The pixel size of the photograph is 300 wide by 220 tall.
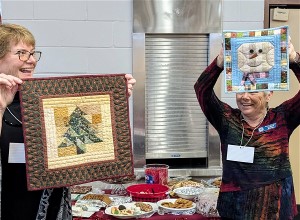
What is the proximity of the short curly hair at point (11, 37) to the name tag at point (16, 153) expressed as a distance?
14.3 inches

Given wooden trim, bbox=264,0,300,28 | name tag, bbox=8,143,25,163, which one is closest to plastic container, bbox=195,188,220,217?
name tag, bbox=8,143,25,163

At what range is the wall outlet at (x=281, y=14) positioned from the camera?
3.43 m

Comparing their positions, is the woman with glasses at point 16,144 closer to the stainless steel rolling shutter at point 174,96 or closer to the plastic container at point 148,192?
the plastic container at point 148,192

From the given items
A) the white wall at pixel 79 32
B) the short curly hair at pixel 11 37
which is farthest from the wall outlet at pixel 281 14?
the short curly hair at pixel 11 37

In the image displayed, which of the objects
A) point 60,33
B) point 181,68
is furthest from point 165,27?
point 60,33

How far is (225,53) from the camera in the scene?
6.52 feet

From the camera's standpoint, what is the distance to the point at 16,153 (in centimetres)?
159

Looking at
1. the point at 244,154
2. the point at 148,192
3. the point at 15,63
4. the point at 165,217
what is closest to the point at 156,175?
the point at 148,192

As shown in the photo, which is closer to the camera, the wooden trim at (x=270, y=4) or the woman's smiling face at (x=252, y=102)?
the woman's smiling face at (x=252, y=102)

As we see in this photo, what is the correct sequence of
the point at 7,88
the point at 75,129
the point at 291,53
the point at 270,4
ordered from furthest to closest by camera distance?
the point at 270,4, the point at 291,53, the point at 75,129, the point at 7,88

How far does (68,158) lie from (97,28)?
184 centimetres

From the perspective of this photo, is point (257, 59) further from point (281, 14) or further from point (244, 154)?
point (281, 14)

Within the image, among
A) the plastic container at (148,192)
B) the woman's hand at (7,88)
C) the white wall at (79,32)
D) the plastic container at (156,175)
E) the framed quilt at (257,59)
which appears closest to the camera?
the woman's hand at (7,88)

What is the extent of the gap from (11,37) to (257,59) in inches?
44.9
